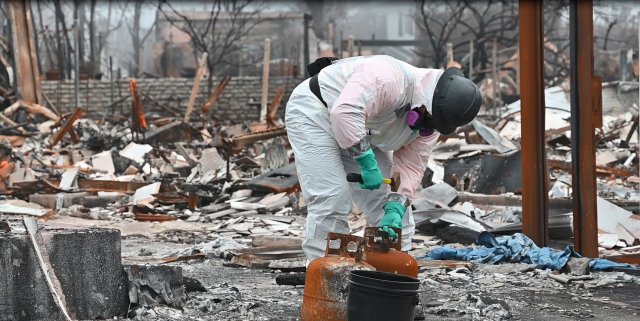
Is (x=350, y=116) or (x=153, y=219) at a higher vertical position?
(x=350, y=116)

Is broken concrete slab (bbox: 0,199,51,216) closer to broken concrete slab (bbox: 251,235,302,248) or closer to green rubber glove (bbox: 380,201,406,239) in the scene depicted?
broken concrete slab (bbox: 251,235,302,248)

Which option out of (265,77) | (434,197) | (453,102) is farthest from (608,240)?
(265,77)

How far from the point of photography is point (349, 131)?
5.36m

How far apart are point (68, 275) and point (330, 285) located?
1.32 meters

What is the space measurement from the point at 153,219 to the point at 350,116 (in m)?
6.49

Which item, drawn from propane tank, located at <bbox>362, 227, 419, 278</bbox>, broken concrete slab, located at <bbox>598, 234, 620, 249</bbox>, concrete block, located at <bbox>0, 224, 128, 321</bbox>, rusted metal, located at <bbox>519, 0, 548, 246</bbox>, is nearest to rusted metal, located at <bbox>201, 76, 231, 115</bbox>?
broken concrete slab, located at <bbox>598, 234, 620, 249</bbox>

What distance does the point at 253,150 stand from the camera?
17.3 meters

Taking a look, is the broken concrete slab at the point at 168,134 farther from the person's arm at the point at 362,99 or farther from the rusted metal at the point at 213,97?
the person's arm at the point at 362,99

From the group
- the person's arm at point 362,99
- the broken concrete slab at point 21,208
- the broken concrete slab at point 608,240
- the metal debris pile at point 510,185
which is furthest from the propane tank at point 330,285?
the broken concrete slab at point 21,208

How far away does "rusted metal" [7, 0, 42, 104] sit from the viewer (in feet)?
75.6

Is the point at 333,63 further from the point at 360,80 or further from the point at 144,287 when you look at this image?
the point at 144,287

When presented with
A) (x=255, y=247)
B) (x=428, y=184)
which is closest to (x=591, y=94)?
(x=255, y=247)

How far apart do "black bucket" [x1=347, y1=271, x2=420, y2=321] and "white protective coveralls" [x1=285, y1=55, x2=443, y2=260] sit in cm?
107

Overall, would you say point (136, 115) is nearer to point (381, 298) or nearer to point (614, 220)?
point (614, 220)
